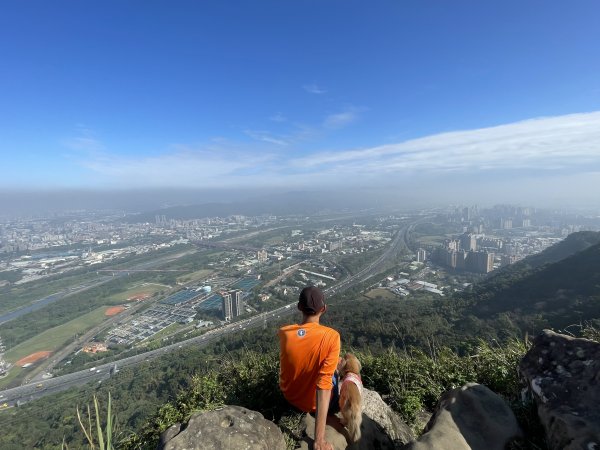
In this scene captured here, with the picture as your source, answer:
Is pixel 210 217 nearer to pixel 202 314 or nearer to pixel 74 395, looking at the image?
pixel 202 314

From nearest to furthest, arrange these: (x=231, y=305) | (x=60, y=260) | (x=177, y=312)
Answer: (x=231, y=305) < (x=177, y=312) < (x=60, y=260)

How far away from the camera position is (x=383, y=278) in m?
40.5

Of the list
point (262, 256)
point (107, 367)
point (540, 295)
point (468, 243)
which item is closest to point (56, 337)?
point (107, 367)

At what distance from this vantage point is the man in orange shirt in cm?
215

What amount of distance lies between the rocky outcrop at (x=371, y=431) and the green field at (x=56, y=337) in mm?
33542

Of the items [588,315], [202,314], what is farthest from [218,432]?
[202,314]

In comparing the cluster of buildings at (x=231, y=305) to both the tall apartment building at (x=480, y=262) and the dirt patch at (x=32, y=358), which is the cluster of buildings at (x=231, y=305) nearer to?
the dirt patch at (x=32, y=358)

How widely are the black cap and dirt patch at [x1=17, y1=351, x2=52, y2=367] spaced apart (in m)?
31.9

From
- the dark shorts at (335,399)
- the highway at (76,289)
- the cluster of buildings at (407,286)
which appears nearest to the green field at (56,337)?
the highway at (76,289)

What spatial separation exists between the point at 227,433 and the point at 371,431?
109 cm

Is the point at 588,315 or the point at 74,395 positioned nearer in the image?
the point at 588,315

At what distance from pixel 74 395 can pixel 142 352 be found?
6337mm

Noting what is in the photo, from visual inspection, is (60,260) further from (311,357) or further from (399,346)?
(311,357)

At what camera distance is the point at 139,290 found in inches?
1686
